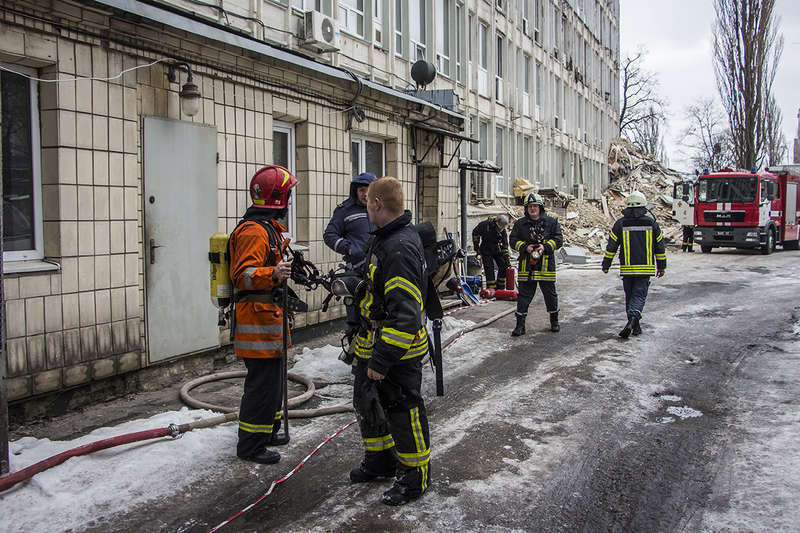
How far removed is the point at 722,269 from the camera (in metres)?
17.8

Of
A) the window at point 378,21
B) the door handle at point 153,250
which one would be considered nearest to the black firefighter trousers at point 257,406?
the door handle at point 153,250

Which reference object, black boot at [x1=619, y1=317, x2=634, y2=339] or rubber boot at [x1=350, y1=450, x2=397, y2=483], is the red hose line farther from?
black boot at [x1=619, y1=317, x2=634, y2=339]

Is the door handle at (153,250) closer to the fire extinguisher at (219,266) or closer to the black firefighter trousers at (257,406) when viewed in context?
the fire extinguisher at (219,266)

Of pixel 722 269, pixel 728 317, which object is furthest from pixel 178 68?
pixel 722 269

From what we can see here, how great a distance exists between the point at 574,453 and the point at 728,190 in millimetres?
21047

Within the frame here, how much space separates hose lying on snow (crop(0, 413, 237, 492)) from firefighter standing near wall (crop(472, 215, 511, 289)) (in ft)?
29.1

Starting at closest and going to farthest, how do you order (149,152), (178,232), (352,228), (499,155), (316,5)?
(149,152) < (178,232) < (352,228) < (316,5) < (499,155)

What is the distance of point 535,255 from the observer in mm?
8891

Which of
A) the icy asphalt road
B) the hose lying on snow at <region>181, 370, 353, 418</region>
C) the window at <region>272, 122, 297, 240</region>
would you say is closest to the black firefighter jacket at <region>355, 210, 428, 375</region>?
the icy asphalt road

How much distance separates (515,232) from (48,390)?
20.5 feet

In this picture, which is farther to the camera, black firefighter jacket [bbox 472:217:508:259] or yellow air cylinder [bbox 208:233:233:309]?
black firefighter jacket [bbox 472:217:508:259]

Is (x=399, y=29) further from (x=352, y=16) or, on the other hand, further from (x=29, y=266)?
(x=29, y=266)

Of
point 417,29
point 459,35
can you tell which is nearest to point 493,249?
point 417,29

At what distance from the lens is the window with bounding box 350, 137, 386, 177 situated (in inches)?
401
